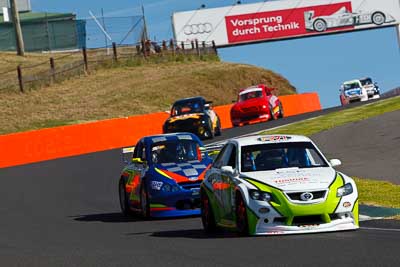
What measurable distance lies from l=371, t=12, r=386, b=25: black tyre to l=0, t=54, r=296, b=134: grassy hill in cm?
1827

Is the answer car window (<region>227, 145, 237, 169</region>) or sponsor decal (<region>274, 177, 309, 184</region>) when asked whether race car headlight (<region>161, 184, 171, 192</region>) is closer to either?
car window (<region>227, 145, 237, 169</region>)

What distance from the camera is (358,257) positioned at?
11.4m

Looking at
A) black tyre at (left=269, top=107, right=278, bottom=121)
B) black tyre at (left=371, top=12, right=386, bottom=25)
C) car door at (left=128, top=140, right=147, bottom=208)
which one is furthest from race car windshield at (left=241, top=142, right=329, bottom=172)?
black tyre at (left=371, top=12, right=386, bottom=25)

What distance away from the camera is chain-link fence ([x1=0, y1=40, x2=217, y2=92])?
219 ft

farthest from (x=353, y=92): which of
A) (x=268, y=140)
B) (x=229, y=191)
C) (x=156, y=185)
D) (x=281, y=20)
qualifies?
(x=229, y=191)

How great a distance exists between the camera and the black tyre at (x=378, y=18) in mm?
101875

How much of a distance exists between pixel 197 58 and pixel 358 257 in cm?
7245

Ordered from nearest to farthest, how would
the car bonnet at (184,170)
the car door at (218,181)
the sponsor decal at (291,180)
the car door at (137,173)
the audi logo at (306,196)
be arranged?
the audi logo at (306,196) < the sponsor decal at (291,180) < the car door at (218,181) < the car bonnet at (184,170) < the car door at (137,173)

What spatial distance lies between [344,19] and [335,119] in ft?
204

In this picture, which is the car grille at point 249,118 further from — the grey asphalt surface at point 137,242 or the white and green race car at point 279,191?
the white and green race car at point 279,191

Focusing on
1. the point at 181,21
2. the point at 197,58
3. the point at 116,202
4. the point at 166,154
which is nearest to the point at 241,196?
the point at 166,154

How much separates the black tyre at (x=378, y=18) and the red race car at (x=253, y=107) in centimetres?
Answer: 5605

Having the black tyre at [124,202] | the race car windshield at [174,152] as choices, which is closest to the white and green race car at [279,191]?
the race car windshield at [174,152]

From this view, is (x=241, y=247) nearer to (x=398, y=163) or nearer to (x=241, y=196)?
(x=241, y=196)
